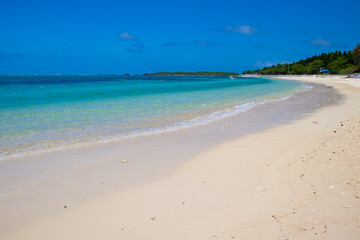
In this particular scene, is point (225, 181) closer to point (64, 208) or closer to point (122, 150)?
point (64, 208)

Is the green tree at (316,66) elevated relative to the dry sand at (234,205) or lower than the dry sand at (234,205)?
elevated

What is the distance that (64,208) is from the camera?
12.9ft

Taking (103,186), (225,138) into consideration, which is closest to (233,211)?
(103,186)

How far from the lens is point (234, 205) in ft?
12.6

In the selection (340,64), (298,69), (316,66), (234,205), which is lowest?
(234,205)

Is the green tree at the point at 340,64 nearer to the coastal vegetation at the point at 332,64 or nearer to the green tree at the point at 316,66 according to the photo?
the coastal vegetation at the point at 332,64

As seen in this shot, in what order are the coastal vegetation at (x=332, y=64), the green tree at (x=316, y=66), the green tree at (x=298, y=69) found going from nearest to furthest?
the coastal vegetation at (x=332, y=64), the green tree at (x=316, y=66), the green tree at (x=298, y=69)

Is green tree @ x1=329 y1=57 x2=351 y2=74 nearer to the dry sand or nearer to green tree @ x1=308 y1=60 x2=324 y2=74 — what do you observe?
green tree @ x1=308 y1=60 x2=324 y2=74

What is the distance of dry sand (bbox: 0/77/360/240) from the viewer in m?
3.23

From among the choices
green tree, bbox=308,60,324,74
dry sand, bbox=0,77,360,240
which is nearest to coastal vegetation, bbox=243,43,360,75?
green tree, bbox=308,60,324,74

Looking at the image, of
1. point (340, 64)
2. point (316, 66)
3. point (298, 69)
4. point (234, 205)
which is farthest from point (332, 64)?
point (234, 205)

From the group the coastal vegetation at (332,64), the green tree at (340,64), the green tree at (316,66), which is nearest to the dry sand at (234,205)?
the coastal vegetation at (332,64)

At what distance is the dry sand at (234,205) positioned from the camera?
3232mm

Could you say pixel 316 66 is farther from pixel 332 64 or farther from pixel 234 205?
pixel 234 205
